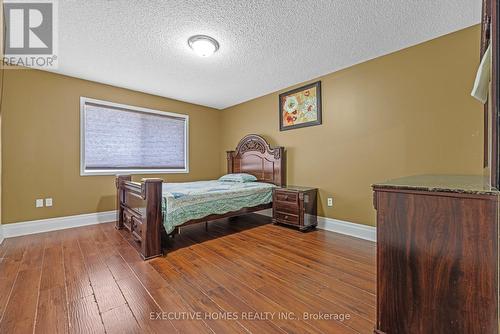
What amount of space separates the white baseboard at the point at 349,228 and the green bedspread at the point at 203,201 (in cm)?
95

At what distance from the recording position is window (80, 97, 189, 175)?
3566 millimetres

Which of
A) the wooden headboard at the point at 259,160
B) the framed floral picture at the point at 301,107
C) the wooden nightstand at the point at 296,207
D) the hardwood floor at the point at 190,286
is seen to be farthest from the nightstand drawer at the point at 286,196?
the framed floral picture at the point at 301,107

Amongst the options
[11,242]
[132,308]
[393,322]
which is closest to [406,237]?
[393,322]

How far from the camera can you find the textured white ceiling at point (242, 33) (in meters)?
1.95

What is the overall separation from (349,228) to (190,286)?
227 cm

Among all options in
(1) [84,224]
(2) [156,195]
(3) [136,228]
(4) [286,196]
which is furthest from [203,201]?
(1) [84,224]

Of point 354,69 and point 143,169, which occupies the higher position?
point 354,69

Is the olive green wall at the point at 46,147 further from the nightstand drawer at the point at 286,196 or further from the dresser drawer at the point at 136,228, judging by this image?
the nightstand drawer at the point at 286,196

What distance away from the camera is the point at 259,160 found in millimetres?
4242

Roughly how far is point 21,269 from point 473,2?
470cm

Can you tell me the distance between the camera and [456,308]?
1.00m

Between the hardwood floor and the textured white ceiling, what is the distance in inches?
92.6

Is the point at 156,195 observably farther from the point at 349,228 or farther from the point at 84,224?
the point at 349,228

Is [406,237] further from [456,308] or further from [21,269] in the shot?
[21,269]
